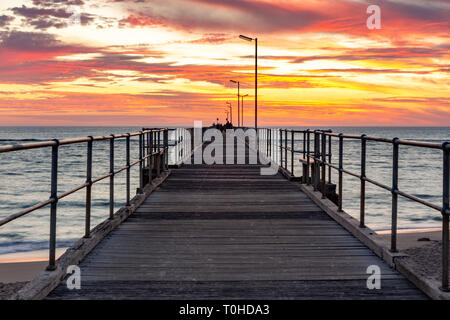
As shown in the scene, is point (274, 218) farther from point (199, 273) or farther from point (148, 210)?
point (199, 273)

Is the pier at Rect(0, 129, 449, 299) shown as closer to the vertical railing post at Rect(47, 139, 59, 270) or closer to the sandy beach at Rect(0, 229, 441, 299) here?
the vertical railing post at Rect(47, 139, 59, 270)

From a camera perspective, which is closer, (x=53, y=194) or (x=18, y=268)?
(x=53, y=194)

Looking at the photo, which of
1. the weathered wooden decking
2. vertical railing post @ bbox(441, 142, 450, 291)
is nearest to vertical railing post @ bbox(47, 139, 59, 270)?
the weathered wooden decking

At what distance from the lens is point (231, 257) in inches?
227

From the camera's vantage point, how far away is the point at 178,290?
459cm

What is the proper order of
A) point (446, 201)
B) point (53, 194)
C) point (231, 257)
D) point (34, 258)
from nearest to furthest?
1. point (446, 201)
2. point (53, 194)
3. point (231, 257)
4. point (34, 258)

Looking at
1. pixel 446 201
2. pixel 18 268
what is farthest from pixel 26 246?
pixel 446 201

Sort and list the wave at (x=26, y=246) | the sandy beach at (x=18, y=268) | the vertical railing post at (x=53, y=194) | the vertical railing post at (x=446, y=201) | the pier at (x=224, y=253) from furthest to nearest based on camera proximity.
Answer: the wave at (x=26, y=246) < the sandy beach at (x=18, y=268) < the vertical railing post at (x=53, y=194) < the pier at (x=224, y=253) < the vertical railing post at (x=446, y=201)

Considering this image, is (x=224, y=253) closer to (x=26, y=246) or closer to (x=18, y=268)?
(x=18, y=268)

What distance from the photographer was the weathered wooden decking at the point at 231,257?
14.9 ft

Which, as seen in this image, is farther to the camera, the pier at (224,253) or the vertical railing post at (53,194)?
the vertical railing post at (53,194)

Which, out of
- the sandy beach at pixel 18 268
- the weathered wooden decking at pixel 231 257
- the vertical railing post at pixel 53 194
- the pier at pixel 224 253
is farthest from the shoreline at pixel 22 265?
the vertical railing post at pixel 53 194

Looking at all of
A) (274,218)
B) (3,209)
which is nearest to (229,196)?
(274,218)

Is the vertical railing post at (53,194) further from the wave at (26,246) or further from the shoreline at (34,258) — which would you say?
the wave at (26,246)
